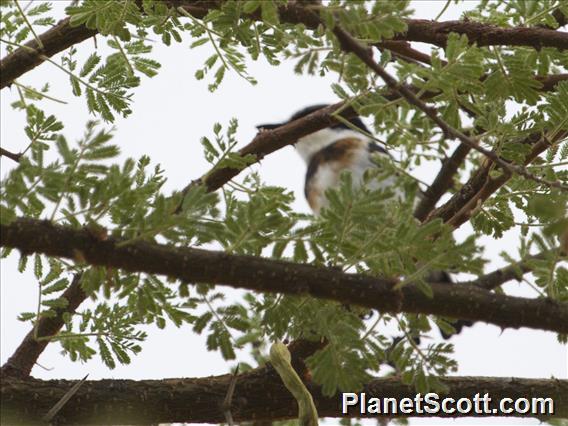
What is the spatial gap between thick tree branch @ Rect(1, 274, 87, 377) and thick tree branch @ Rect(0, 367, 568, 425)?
0.26ft

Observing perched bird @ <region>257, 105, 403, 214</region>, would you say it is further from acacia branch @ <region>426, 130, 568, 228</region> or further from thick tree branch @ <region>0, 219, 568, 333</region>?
thick tree branch @ <region>0, 219, 568, 333</region>

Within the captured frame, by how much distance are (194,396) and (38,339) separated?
0.42 meters

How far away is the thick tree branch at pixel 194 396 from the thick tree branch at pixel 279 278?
0.71m

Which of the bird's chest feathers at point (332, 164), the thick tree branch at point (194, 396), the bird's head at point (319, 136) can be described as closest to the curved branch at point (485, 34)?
the thick tree branch at point (194, 396)

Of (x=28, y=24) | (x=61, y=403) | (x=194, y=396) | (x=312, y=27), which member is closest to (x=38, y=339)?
(x=61, y=403)

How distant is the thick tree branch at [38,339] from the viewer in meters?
2.62

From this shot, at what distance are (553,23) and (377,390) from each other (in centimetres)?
104

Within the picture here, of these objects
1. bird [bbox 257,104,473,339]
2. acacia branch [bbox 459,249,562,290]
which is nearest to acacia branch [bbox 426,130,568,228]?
acacia branch [bbox 459,249,562,290]

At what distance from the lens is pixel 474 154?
10.2ft

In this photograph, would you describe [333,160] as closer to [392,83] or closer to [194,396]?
[194,396]

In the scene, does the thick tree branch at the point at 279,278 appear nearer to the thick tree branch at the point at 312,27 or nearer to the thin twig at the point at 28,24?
the thick tree branch at the point at 312,27

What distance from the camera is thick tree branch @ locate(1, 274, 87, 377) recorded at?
2.62 meters

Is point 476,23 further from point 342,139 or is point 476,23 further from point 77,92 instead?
point 342,139

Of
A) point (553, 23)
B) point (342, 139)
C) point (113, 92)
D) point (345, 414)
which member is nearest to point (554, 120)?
point (553, 23)
